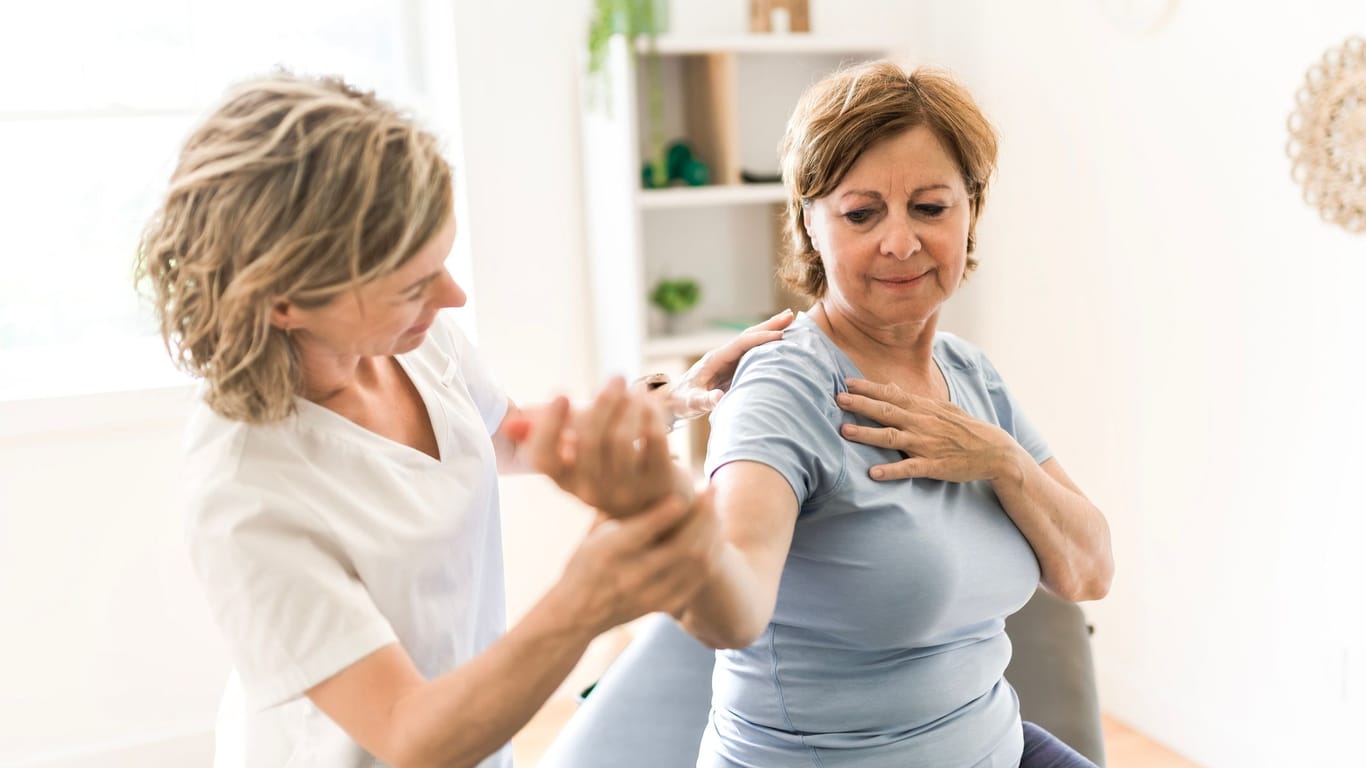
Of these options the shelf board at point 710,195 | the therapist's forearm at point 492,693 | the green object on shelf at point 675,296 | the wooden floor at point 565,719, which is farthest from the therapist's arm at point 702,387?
the green object on shelf at point 675,296

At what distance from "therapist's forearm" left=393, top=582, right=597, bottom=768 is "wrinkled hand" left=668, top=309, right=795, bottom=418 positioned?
564mm

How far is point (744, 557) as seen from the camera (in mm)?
973

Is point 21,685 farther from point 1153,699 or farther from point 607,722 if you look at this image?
point 1153,699

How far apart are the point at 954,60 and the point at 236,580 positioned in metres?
2.94

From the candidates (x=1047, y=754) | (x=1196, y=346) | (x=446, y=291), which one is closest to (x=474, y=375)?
(x=446, y=291)

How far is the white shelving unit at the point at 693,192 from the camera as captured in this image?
290 centimetres

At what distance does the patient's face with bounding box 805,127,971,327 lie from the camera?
125 cm

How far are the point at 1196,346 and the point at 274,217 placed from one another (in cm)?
229

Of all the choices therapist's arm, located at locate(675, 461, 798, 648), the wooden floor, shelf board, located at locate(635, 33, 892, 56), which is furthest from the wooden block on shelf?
therapist's arm, located at locate(675, 461, 798, 648)

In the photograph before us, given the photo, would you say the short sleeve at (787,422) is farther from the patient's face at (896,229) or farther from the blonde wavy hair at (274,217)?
the blonde wavy hair at (274,217)

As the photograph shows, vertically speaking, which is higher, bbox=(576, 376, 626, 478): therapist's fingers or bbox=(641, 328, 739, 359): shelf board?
bbox=(576, 376, 626, 478): therapist's fingers

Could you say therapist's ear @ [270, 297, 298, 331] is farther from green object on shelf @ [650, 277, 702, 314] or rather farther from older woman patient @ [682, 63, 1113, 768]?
green object on shelf @ [650, 277, 702, 314]

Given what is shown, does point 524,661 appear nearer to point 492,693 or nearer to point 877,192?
point 492,693

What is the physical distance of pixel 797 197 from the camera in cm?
135
